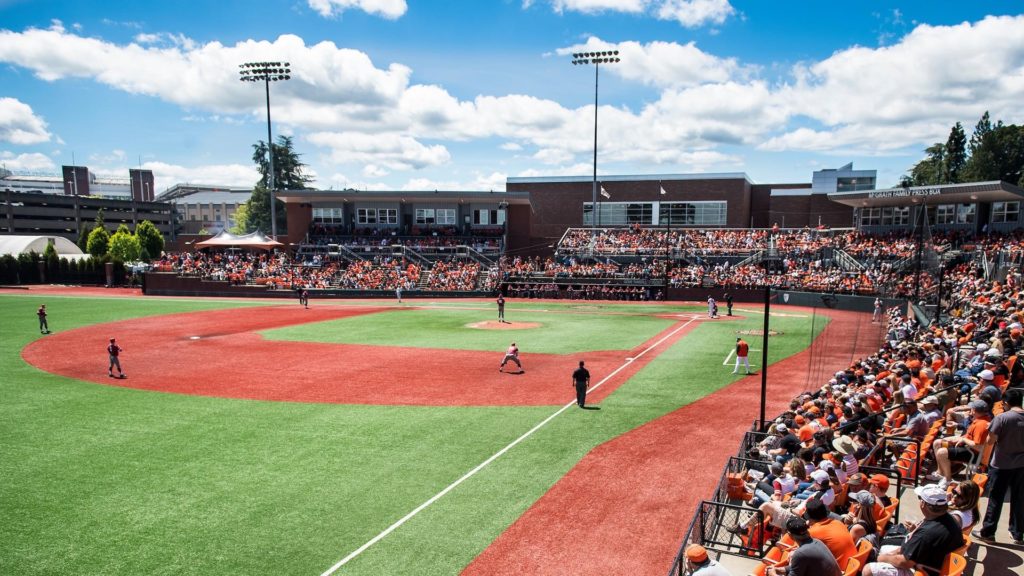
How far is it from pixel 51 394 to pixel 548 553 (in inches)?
698

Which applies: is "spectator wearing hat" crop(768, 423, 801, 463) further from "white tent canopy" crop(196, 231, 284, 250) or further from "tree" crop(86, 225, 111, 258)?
"tree" crop(86, 225, 111, 258)

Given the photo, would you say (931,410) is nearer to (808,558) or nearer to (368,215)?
(808,558)

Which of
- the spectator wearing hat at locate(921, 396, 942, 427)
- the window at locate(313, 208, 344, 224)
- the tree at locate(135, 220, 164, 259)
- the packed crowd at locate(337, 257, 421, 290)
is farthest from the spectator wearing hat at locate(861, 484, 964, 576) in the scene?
the tree at locate(135, 220, 164, 259)

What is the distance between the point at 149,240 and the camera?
257 feet

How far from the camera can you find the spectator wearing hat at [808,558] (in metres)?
5.17

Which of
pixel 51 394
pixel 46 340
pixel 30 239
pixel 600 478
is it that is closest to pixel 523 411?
pixel 600 478

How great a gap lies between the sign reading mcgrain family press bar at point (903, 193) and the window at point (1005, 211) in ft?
18.9

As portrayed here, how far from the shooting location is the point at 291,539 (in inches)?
374

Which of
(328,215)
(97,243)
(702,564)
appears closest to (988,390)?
(702,564)

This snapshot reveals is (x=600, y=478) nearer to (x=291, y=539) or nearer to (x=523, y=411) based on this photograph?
(x=523, y=411)

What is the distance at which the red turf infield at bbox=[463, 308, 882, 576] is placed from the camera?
902cm

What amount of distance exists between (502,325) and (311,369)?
1424 centimetres

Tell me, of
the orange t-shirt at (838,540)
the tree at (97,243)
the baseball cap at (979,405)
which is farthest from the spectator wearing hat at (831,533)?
the tree at (97,243)

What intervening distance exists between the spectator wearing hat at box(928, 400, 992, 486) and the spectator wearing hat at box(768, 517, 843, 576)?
329 cm
